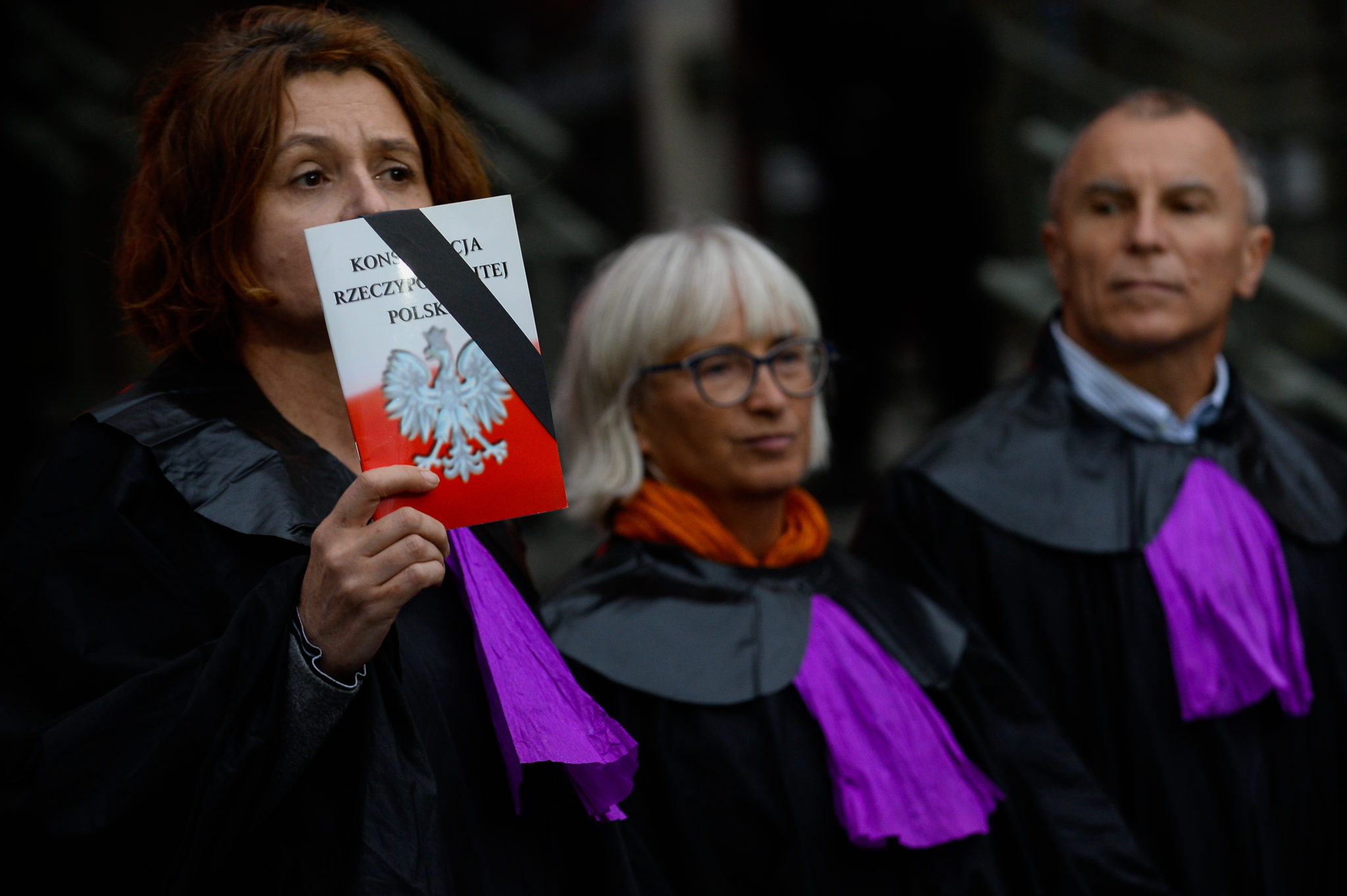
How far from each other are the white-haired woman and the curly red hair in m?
0.75

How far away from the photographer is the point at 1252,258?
2.70 meters

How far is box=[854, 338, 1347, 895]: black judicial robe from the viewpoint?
2.31 m

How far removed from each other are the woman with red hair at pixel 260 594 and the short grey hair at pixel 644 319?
0.68 metres

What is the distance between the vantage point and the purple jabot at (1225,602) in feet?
7.55

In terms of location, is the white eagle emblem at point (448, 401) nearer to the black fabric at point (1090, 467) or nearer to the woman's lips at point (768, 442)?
the woman's lips at point (768, 442)

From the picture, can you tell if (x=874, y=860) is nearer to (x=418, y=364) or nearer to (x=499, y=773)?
(x=499, y=773)

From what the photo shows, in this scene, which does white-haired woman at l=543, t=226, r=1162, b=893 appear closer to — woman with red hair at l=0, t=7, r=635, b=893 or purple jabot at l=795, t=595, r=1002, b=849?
purple jabot at l=795, t=595, r=1002, b=849

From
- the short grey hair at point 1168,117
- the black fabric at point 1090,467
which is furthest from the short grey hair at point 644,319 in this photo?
the short grey hair at point 1168,117

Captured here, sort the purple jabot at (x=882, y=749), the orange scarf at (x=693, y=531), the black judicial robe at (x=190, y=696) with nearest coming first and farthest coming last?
the black judicial robe at (x=190, y=696)
the purple jabot at (x=882, y=749)
the orange scarf at (x=693, y=531)

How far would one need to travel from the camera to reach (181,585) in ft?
4.53

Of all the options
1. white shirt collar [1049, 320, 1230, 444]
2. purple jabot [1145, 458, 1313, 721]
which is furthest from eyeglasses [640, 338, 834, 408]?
purple jabot [1145, 458, 1313, 721]

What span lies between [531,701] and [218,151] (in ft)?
2.43

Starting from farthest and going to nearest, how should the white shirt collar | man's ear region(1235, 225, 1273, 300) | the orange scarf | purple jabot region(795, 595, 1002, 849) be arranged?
man's ear region(1235, 225, 1273, 300) < the white shirt collar < the orange scarf < purple jabot region(795, 595, 1002, 849)

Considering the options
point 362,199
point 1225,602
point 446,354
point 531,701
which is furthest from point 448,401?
point 1225,602
